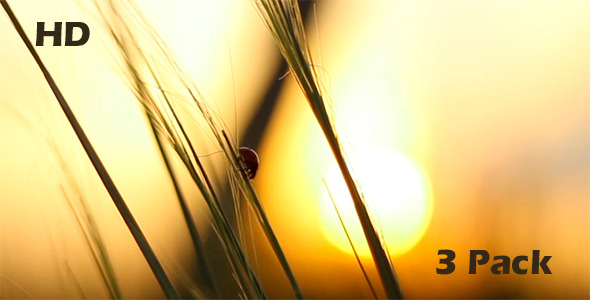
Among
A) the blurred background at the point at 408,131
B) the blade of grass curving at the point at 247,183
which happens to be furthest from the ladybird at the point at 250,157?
the blurred background at the point at 408,131

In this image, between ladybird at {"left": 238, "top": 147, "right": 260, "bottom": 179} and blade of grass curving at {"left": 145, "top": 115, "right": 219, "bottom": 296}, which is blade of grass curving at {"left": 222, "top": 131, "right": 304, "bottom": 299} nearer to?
blade of grass curving at {"left": 145, "top": 115, "right": 219, "bottom": 296}

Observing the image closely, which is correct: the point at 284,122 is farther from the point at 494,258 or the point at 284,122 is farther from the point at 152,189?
the point at 494,258

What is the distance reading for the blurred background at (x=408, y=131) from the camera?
3.64 feet

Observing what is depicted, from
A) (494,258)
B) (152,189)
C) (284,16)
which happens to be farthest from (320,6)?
(284,16)

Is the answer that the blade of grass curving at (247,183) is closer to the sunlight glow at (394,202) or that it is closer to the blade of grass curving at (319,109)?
the blade of grass curving at (319,109)

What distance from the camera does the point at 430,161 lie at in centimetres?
118

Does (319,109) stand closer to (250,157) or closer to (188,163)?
(188,163)

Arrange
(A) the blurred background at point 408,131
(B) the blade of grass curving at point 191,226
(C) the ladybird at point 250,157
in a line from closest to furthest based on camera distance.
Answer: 1. (B) the blade of grass curving at point 191,226
2. (C) the ladybird at point 250,157
3. (A) the blurred background at point 408,131

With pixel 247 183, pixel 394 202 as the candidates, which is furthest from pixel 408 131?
pixel 247 183

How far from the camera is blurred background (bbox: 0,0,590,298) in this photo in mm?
1108

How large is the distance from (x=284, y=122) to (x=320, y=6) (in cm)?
22

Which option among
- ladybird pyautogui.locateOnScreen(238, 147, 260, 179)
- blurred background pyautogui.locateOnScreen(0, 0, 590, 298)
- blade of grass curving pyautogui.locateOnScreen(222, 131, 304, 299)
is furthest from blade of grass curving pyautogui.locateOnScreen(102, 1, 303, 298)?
blurred background pyautogui.locateOnScreen(0, 0, 590, 298)

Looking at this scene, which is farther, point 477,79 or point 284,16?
point 477,79

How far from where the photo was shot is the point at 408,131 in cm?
119
